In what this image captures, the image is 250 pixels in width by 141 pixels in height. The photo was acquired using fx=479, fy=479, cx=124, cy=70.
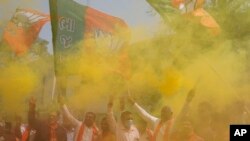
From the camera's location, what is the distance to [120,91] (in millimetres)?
4816

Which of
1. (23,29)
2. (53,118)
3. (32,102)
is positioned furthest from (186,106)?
(23,29)

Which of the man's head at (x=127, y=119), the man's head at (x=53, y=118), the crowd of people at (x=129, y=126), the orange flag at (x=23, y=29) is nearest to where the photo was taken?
the crowd of people at (x=129, y=126)

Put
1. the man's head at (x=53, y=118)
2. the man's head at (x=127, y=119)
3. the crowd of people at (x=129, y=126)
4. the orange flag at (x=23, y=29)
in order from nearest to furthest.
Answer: the crowd of people at (x=129, y=126), the man's head at (x=127, y=119), the man's head at (x=53, y=118), the orange flag at (x=23, y=29)

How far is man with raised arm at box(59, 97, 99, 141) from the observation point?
4867mm

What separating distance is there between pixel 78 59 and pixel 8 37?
824 mm

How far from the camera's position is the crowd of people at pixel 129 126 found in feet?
15.2

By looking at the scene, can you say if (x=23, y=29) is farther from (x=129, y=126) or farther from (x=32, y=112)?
(x=129, y=126)

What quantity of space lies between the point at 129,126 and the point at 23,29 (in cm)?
154

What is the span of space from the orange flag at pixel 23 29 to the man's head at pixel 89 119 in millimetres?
968

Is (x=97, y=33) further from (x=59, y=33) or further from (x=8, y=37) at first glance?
(x=8, y=37)

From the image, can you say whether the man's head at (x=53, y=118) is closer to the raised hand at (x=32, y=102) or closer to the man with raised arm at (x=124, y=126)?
the raised hand at (x=32, y=102)

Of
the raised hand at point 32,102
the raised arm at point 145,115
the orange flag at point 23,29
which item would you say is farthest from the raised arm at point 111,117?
the orange flag at point 23,29

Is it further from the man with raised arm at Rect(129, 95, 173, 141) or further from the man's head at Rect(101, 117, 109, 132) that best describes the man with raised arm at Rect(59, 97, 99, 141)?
the man with raised arm at Rect(129, 95, 173, 141)

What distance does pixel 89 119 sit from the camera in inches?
192
